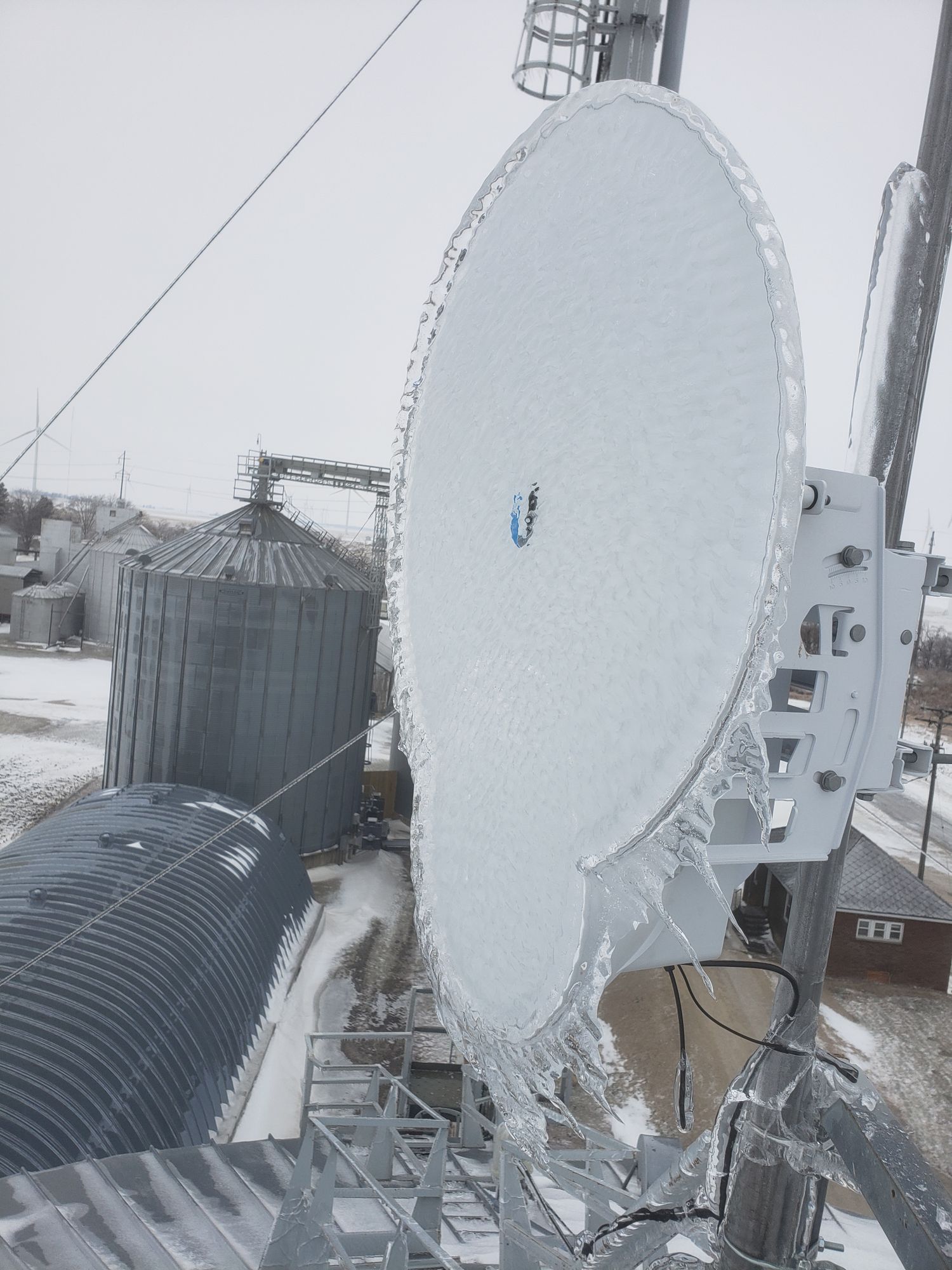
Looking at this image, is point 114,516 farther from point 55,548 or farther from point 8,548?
point 55,548

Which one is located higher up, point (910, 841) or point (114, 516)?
point (114, 516)

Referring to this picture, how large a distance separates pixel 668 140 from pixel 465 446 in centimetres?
103

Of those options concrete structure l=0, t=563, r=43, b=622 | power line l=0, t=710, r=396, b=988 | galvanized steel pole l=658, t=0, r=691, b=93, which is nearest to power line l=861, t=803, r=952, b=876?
power line l=0, t=710, r=396, b=988

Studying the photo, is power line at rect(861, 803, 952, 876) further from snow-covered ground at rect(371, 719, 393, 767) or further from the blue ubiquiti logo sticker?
the blue ubiquiti logo sticker

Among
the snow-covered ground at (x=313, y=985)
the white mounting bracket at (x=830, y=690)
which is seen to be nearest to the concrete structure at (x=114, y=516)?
the snow-covered ground at (x=313, y=985)

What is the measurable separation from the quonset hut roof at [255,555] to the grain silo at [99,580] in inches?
782

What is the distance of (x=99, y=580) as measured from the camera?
35.8m

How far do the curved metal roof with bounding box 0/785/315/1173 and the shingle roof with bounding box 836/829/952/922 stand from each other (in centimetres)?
816

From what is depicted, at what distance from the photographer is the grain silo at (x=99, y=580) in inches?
1401

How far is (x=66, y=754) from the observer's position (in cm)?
2138

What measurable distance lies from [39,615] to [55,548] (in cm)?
Answer: 996

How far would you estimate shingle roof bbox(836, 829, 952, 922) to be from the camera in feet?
44.6

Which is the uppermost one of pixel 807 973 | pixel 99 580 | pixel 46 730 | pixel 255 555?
pixel 255 555

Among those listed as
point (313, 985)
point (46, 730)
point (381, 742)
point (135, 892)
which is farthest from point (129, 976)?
point (381, 742)
